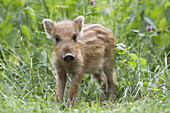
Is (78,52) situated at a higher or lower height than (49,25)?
lower

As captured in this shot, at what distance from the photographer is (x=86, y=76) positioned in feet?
19.1

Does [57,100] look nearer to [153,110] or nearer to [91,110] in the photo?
[91,110]

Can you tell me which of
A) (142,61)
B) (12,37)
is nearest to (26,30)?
(12,37)

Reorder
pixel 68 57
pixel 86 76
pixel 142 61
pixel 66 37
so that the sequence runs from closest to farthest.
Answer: pixel 68 57, pixel 66 37, pixel 142 61, pixel 86 76

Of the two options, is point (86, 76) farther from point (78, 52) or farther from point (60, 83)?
point (78, 52)

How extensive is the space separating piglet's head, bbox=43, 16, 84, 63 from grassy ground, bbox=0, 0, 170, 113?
2.08 feet

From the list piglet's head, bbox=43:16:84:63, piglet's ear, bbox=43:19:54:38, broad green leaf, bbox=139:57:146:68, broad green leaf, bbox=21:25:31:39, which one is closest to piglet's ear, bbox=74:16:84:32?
piglet's head, bbox=43:16:84:63

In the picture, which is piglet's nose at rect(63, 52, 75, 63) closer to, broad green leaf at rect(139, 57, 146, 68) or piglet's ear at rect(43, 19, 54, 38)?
piglet's ear at rect(43, 19, 54, 38)

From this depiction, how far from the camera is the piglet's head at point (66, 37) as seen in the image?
4.25 metres

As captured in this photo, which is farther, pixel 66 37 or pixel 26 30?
pixel 26 30

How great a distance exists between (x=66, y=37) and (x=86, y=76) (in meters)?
1.52

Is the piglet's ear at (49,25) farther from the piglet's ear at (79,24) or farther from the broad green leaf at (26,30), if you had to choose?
the broad green leaf at (26,30)

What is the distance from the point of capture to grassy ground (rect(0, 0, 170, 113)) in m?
4.17

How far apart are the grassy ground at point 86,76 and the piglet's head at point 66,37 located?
0.63 metres
